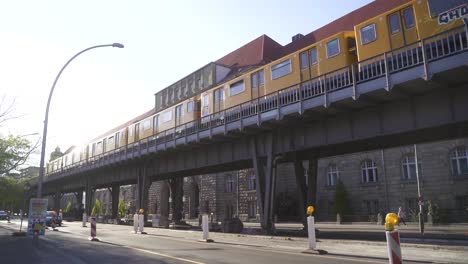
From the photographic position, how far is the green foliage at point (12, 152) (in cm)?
2606

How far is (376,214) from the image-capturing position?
3991cm

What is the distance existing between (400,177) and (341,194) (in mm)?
6409

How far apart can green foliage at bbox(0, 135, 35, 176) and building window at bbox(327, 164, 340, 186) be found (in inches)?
1256

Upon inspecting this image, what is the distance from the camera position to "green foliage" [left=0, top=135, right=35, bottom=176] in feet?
85.5

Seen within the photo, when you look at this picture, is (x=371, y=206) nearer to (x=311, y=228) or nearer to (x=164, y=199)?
(x=311, y=228)

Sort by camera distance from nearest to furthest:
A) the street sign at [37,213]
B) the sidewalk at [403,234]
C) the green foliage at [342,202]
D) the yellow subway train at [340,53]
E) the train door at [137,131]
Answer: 1. the yellow subway train at [340,53]
2. the sidewalk at [403,234]
3. the street sign at [37,213]
4. the train door at [137,131]
5. the green foliage at [342,202]

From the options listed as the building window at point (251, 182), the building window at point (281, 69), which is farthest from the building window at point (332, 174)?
the building window at point (281, 69)

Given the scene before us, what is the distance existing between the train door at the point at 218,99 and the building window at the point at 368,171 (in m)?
21.3

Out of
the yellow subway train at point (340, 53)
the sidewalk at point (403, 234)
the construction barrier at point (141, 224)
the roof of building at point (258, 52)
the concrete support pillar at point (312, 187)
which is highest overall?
the roof of building at point (258, 52)

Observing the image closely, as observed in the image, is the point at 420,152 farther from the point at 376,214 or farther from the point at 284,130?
the point at 284,130

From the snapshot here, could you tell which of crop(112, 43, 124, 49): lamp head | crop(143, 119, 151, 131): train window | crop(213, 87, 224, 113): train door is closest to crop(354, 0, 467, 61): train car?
crop(112, 43, 124, 49): lamp head

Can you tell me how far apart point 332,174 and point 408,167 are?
370 inches

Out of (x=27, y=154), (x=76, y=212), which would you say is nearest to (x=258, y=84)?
(x=27, y=154)

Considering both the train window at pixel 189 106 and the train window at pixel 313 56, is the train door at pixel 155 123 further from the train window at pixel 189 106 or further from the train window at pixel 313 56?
the train window at pixel 313 56
